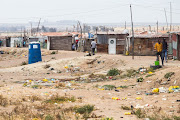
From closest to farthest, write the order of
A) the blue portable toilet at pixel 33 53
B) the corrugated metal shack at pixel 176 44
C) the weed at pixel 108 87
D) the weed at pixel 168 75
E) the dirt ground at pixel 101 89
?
the dirt ground at pixel 101 89, the weed at pixel 168 75, the weed at pixel 108 87, the corrugated metal shack at pixel 176 44, the blue portable toilet at pixel 33 53

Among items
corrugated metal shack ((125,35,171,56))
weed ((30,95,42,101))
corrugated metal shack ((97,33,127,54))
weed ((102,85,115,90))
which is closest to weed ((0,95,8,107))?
weed ((30,95,42,101))

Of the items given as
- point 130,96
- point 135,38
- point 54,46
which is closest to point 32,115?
point 130,96

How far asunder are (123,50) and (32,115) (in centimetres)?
2383

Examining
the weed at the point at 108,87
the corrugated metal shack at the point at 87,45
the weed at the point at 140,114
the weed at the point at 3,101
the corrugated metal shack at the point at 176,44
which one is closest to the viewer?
the weed at the point at 140,114

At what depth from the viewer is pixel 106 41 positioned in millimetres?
33906

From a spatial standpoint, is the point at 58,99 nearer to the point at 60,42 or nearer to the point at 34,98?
the point at 34,98

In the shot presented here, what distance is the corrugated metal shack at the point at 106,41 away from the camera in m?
32.1

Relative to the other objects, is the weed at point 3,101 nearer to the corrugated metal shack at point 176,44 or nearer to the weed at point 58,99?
the weed at point 58,99

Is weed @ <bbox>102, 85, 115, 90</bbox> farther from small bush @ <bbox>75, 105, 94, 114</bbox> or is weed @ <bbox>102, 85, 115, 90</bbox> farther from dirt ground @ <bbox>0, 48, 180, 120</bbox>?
small bush @ <bbox>75, 105, 94, 114</bbox>

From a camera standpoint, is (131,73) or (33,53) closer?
(131,73)

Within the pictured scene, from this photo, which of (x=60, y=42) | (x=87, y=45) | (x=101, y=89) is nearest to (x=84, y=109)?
(x=101, y=89)

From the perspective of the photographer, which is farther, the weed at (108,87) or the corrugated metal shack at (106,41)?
the corrugated metal shack at (106,41)

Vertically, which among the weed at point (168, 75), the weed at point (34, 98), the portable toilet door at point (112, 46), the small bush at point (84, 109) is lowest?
the weed at point (34, 98)

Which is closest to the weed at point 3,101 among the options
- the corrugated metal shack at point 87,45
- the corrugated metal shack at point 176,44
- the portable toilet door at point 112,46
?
the corrugated metal shack at point 176,44
